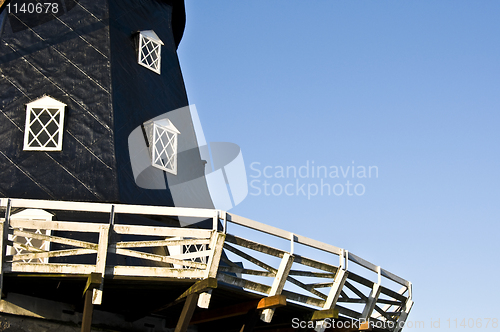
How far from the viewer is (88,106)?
1348 cm

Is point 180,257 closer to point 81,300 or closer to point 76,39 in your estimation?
point 81,300

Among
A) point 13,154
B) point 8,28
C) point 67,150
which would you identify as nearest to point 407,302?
point 67,150

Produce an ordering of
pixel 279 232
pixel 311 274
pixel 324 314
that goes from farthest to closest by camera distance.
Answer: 1. pixel 324 314
2. pixel 311 274
3. pixel 279 232

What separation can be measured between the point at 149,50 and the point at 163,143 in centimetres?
264

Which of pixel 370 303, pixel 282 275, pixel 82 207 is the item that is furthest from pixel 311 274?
pixel 82 207

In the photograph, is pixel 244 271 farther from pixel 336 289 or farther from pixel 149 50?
pixel 149 50

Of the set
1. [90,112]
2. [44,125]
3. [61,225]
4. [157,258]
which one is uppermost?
[90,112]

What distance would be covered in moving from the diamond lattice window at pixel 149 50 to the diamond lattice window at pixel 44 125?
8.32 feet

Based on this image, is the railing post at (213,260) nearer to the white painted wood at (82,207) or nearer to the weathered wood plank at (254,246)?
the weathered wood plank at (254,246)

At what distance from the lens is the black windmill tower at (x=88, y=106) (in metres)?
12.7

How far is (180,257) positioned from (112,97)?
4581 millimetres

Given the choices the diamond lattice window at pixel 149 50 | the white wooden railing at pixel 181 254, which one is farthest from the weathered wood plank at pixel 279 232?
the diamond lattice window at pixel 149 50

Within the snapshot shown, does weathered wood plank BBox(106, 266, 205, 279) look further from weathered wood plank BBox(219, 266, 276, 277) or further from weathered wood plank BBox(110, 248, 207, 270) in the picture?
weathered wood plank BBox(219, 266, 276, 277)

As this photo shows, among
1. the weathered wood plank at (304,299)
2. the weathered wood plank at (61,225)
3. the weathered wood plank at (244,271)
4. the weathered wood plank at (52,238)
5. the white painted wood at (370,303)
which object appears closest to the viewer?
the weathered wood plank at (52,238)
